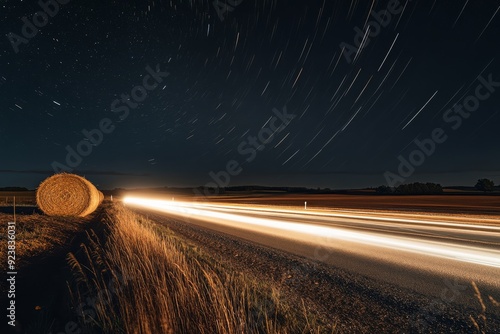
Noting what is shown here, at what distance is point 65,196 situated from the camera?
18859 mm

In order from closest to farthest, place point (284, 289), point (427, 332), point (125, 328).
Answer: point (125, 328) < point (427, 332) < point (284, 289)

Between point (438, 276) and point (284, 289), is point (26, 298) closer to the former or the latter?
point (284, 289)

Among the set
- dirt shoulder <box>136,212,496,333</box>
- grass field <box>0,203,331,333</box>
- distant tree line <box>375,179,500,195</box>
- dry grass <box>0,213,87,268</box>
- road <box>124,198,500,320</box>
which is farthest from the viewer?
distant tree line <box>375,179,500,195</box>

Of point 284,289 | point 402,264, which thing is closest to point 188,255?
point 284,289

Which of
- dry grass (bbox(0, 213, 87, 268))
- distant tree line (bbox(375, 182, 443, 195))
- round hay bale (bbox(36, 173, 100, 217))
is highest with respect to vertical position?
distant tree line (bbox(375, 182, 443, 195))

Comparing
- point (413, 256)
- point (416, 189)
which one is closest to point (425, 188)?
point (416, 189)

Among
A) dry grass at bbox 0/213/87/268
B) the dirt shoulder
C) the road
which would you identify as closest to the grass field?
the dirt shoulder

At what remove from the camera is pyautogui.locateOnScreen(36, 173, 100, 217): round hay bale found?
1834cm

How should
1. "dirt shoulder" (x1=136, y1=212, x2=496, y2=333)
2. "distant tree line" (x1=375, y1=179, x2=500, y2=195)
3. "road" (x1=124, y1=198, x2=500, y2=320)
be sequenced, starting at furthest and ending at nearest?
"distant tree line" (x1=375, y1=179, x2=500, y2=195) → "road" (x1=124, y1=198, x2=500, y2=320) → "dirt shoulder" (x1=136, y1=212, x2=496, y2=333)

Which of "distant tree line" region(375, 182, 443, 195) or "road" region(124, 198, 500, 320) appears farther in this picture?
"distant tree line" region(375, 182, 443, 195)

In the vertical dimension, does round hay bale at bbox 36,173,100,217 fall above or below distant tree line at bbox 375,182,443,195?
below

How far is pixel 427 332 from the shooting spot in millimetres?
3818

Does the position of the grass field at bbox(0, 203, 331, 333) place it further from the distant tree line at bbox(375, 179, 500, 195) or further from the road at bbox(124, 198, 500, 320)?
the distant tree line at bbox(375, 179, 500, 195)

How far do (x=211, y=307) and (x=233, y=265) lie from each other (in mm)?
3509
